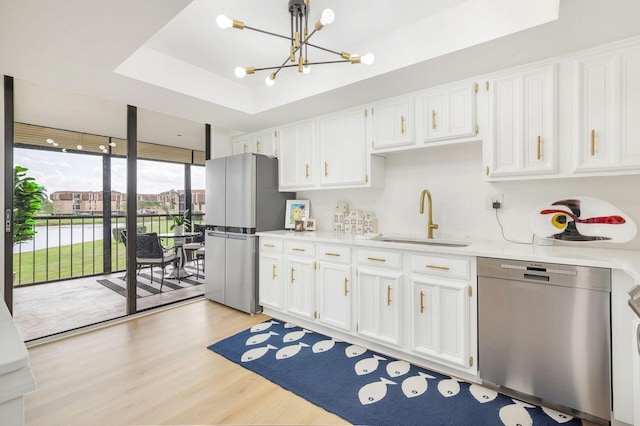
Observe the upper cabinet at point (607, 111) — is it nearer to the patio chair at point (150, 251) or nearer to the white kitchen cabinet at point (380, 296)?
the white kitchen cabinet at point (380, 296)

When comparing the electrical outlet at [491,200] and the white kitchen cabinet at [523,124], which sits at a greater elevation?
the white kitchen cabinet at [523,124]

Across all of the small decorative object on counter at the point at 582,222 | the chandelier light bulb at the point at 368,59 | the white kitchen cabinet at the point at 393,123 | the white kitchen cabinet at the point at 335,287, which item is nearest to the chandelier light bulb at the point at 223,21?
the chandelier light bulb at the point at 368,59

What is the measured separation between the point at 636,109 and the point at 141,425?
3530 mm

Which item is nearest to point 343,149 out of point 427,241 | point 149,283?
point 427,241

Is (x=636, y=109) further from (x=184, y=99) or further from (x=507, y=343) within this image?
(x=184, y=99)

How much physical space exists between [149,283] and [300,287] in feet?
9.31

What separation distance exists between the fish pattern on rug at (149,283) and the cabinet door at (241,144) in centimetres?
216

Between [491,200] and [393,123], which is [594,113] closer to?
[491,200]

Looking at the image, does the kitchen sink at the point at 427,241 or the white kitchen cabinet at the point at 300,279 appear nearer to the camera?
the kitchen sink at the point at 427,241

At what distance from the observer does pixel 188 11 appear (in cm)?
216

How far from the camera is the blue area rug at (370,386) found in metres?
1.82

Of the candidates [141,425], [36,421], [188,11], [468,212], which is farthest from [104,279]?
[468,212]

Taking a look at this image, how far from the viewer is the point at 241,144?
4.34 m

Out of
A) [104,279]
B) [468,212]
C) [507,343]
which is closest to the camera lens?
[507,343]
